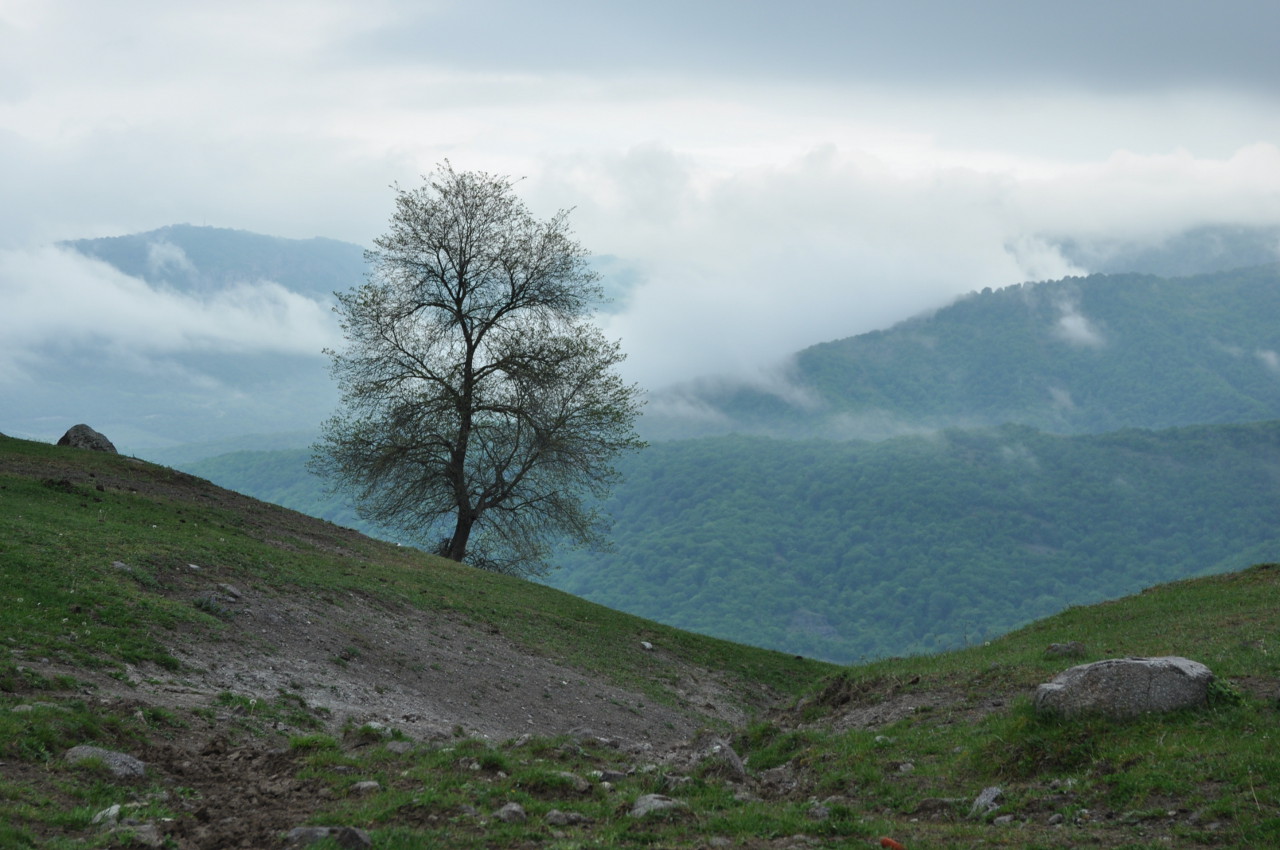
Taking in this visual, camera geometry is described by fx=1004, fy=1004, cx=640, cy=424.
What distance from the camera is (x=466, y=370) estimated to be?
4119 centimetres

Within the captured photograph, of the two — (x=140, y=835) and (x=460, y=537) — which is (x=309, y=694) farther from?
(x=460, y=537)

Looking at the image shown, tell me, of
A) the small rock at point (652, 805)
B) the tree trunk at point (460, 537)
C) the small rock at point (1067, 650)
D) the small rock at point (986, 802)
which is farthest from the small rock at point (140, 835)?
the tree trunk at point (460, 537)

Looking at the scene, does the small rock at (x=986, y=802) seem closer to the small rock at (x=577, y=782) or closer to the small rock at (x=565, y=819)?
the small rock at (x=565, y=819)

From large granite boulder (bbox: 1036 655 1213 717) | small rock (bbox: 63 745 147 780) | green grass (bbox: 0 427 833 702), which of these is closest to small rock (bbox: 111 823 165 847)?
small rock (bbox: 63 745 147 780)

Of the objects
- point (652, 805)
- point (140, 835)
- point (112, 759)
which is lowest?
point (140, 835)

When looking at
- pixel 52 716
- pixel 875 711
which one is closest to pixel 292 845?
pixel 52 716

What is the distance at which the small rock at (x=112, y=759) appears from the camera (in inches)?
438

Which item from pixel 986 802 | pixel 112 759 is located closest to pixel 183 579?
pixel 112 759

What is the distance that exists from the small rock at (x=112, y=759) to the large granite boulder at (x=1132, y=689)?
1083 cm

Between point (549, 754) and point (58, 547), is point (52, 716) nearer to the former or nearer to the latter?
point (549, 754)

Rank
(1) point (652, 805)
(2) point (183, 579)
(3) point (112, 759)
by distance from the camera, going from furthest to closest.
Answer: (2) point (183, 579)
(3) point (112, 759)
(1) point (652, 805)

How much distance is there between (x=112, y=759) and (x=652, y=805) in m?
6.12

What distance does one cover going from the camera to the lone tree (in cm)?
4062

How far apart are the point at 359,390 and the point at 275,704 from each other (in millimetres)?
26474
